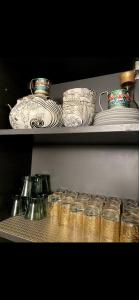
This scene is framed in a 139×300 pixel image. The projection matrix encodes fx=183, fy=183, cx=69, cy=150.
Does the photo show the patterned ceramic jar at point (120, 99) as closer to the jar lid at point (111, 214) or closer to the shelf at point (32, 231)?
the jar lid at point (111, 214)

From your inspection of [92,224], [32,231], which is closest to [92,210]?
[92,224]

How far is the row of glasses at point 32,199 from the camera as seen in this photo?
0.87m

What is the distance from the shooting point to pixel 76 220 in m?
0.74

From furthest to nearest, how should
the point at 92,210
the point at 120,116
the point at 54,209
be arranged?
1. the point at 54,209
2. the point at 92,210
3. the point at 120,116

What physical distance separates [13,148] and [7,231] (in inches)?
16.1

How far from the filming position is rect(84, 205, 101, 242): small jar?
0.68m

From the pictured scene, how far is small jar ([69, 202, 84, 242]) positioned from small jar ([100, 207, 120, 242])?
91 mm

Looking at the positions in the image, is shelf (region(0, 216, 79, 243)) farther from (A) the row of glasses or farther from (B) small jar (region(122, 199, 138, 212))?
(B) small jar (region(122, 199, 138, 212))

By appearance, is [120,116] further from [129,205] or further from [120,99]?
[129,205]

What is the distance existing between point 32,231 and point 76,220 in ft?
0.63
